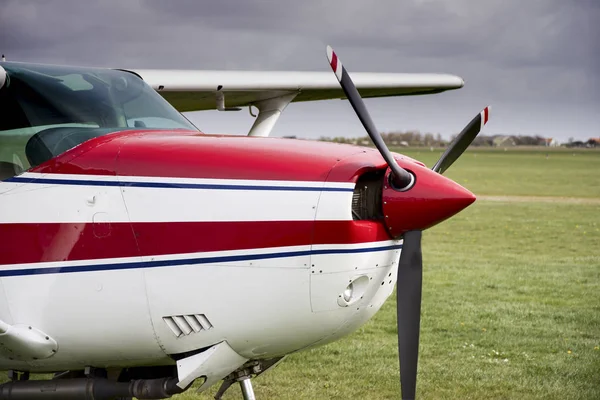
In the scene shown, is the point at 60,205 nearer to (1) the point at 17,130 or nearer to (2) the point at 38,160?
(2) the point at 38,160

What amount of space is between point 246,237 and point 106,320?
797 mm

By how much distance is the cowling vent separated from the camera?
387 centimetres

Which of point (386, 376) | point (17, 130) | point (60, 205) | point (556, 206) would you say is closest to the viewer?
point (60, 205)

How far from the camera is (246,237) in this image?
148 inches

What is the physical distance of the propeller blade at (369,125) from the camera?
374 cm

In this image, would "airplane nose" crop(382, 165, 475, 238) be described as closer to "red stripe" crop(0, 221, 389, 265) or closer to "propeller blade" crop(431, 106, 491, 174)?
"red stripe" crop(0, 221, 389, 265)

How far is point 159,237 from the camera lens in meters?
3.86

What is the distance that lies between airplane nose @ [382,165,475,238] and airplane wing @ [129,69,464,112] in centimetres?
371

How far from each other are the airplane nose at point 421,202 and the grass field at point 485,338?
10.8 feet

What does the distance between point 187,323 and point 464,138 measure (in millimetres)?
1932

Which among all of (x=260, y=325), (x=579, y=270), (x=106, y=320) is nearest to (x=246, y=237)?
(x=260, y=325)

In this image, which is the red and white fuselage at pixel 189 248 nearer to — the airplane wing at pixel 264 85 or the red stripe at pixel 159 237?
the red stripe at pixel 159 237

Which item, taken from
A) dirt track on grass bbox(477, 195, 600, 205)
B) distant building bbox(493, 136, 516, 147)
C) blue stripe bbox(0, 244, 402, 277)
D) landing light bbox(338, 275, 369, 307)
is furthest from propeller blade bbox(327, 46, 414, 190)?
distant building bbox(493, 136, 516, 147)

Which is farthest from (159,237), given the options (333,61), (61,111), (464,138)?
(464,138)
